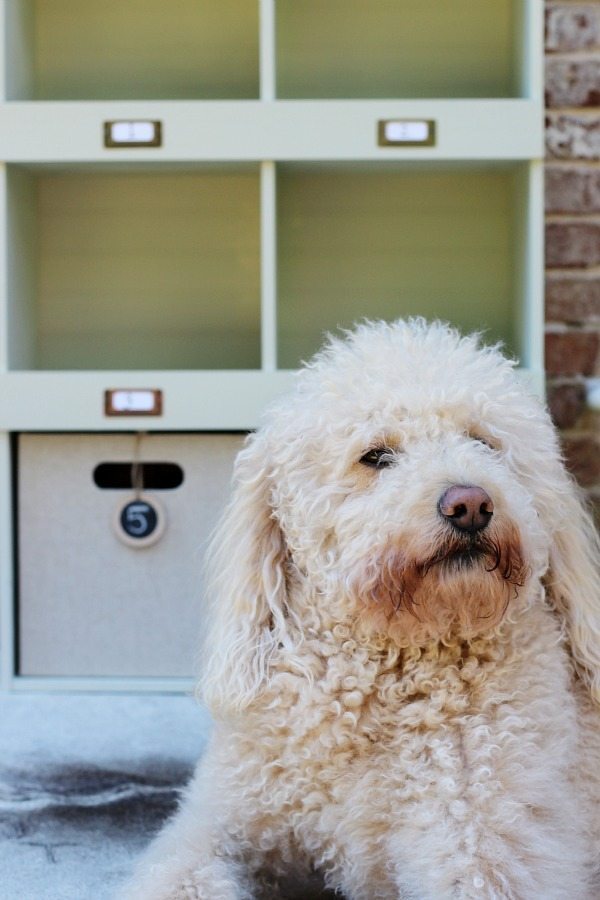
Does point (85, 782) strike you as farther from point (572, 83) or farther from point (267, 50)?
point (572, 83)

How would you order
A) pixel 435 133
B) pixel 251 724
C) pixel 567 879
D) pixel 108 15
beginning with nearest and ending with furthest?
pixel 567 879 → pixel 251 724 → pixel 435 133 → pixel 108 15

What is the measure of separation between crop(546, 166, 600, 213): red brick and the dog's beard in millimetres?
1316

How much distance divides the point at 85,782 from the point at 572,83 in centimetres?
163

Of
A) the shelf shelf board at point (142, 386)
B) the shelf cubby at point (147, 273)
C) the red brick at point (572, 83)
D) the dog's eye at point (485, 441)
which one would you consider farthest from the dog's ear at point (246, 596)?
the red brick at point (572, 83)

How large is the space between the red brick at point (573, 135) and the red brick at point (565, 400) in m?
0.47

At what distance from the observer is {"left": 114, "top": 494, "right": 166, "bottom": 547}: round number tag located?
77.7 inches

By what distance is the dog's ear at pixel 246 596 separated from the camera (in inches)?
47.2

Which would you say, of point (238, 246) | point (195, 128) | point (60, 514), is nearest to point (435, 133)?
point (195, 128)

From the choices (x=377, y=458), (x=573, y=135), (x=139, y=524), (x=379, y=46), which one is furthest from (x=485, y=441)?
(x=379, y=46)

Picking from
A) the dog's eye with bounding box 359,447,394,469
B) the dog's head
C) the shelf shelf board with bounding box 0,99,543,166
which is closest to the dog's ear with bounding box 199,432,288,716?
the dog's head

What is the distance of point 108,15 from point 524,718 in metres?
1.78

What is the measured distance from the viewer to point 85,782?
1675 millimetres

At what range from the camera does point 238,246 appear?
91.4 inches

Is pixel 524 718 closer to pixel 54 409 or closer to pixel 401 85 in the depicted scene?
pixel 54 409
